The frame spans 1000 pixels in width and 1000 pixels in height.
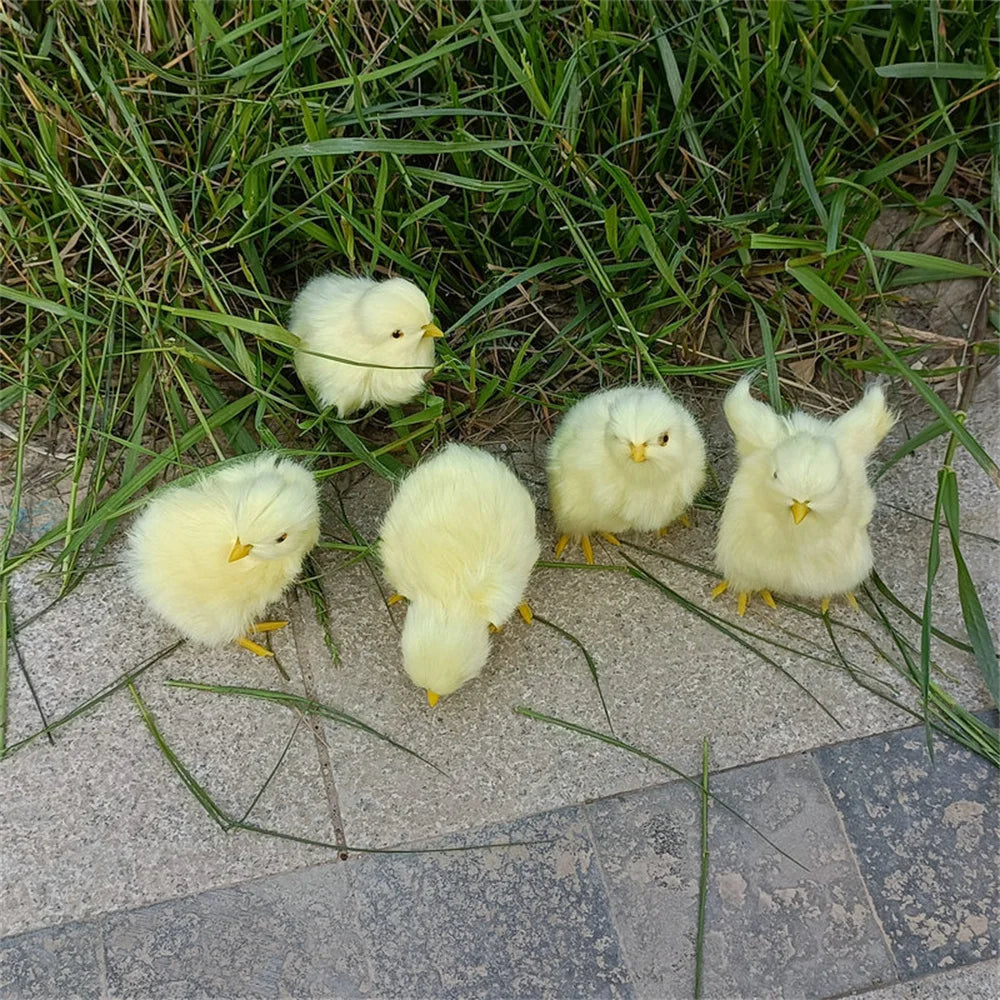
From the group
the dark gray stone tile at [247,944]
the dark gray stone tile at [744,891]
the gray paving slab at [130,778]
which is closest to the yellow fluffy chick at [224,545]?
the gray paving slab at [130,778]

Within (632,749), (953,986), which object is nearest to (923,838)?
(953,986)

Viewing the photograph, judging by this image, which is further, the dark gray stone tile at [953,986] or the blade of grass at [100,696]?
the blade of grass at [100,696]

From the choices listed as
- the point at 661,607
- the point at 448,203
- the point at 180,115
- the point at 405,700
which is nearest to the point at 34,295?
the point at 180,115

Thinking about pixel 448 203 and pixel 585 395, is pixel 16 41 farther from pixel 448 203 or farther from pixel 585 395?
pixel 585 395

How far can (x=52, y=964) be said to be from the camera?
132cm

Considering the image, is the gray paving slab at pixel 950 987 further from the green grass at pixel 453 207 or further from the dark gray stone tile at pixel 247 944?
the dark gray stone tile at pixel 247 944

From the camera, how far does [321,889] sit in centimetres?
138

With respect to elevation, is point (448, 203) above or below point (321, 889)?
above

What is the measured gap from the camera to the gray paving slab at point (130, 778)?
4.53 feet

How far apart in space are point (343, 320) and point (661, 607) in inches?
29.6

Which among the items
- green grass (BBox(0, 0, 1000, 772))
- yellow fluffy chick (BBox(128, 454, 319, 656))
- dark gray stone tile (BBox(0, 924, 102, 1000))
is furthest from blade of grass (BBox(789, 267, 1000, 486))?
dark gray stone tile (BBox(0, 924, 102, 1000))

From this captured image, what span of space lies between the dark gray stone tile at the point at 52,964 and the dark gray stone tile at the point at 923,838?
1137 mm

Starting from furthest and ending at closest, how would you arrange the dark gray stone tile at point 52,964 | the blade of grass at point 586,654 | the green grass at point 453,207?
1. the green grass at point 453,207
2. the blade of grass at point 586,654
3. the dark gray stone tile at point 52,964

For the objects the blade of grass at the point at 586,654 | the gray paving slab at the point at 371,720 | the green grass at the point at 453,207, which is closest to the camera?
the gray paving slab at the point at 371,720
